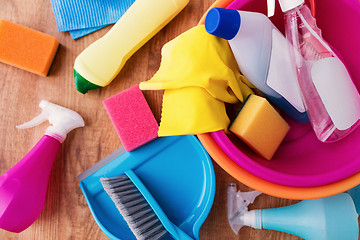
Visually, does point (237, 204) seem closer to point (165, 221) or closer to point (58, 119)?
point (165, 221)

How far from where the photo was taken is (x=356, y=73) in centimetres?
50

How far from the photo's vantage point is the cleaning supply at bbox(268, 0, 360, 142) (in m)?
0.44

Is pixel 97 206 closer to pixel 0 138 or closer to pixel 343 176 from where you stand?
pixel 0 138

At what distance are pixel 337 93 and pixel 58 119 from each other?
45 cm

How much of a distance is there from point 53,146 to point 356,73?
0.52 m

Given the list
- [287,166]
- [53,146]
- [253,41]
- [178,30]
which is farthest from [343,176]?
[53,146]

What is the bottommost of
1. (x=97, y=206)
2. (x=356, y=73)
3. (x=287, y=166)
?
(x=97, y=206)

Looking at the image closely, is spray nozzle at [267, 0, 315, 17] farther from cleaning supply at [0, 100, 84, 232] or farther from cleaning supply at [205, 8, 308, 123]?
cleaning supply at [0, 100, 84, 232]

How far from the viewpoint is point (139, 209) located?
551mm

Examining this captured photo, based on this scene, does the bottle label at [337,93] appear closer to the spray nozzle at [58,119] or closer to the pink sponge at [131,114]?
the pink sponge at [131,114]

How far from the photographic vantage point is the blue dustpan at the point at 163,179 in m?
0.57

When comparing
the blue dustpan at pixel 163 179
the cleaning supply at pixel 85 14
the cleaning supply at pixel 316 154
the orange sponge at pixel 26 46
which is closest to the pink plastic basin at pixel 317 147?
the cleaning supply at pixel 316 154

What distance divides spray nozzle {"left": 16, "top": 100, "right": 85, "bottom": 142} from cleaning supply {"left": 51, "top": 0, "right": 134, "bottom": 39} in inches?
5.4

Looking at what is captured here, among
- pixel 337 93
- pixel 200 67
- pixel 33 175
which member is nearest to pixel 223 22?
pixel 200 67
